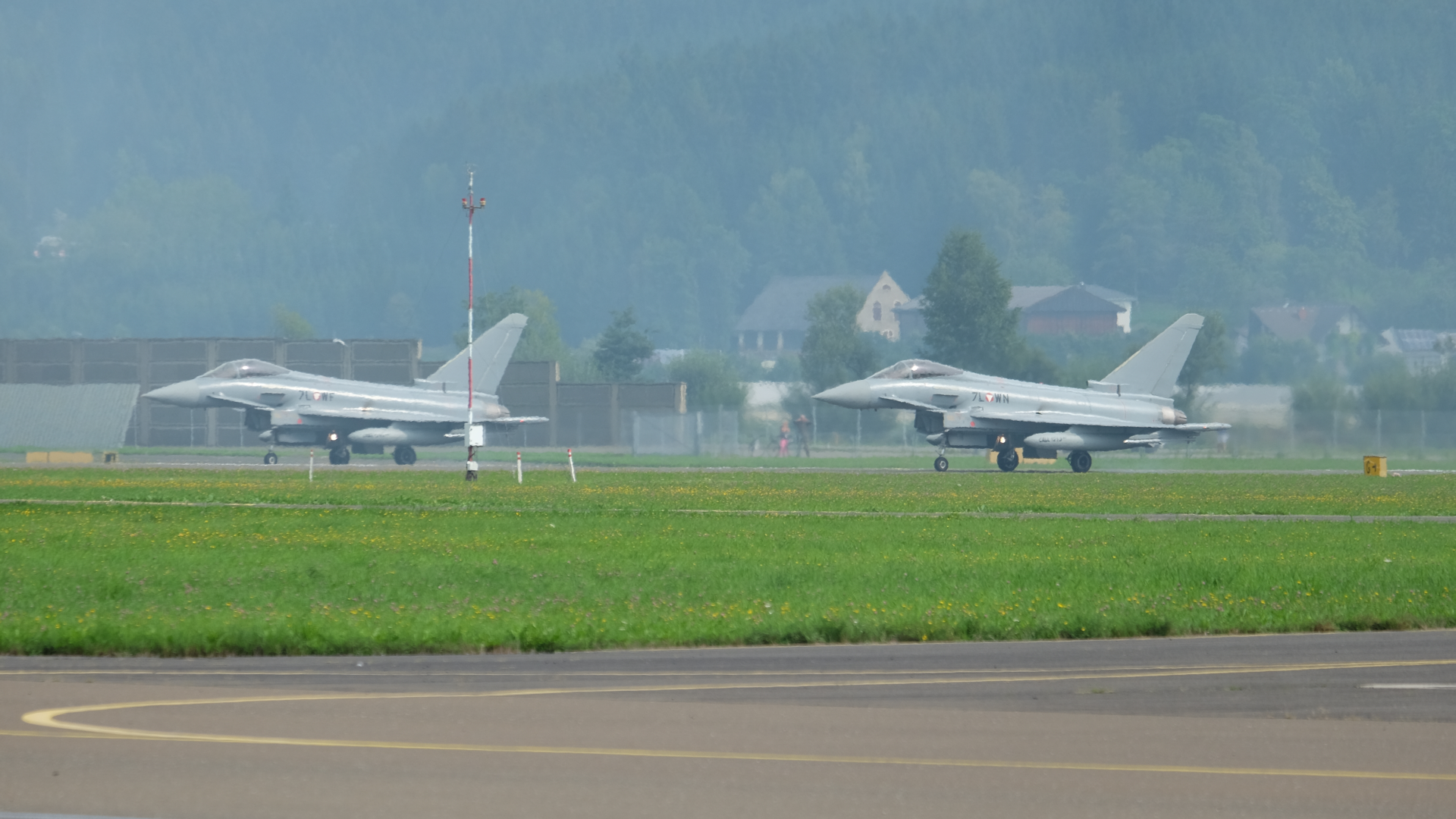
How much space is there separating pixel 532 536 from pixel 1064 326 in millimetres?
158355

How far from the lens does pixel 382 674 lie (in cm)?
1230

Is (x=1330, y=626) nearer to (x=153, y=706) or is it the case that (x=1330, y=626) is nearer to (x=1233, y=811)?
(x=1233, y=811)

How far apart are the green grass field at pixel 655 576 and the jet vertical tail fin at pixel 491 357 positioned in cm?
3064

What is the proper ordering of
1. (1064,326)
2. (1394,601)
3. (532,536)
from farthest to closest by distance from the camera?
(1064,326)
(532,536)
(1394,601)

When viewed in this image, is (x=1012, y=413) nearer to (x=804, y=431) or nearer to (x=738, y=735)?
(x=804, y=431)

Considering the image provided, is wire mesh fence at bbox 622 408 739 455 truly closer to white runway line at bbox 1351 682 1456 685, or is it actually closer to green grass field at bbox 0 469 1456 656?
green grass field at bbox 0 469 1456 656

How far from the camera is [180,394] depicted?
201 ft

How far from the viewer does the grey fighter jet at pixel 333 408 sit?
60.8 metres

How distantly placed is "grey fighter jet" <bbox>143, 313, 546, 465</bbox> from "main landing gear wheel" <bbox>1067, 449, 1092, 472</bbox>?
70.1ft

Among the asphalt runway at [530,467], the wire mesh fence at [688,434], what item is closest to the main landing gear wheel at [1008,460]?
the asphalt runway at [530,467]

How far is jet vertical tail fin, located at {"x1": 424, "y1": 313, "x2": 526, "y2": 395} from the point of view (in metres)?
64.9

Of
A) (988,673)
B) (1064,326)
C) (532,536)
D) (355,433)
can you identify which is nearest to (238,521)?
(532,536)

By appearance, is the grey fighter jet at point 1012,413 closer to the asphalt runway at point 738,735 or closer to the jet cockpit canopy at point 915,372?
the jet cockpit canopy at point 915,372

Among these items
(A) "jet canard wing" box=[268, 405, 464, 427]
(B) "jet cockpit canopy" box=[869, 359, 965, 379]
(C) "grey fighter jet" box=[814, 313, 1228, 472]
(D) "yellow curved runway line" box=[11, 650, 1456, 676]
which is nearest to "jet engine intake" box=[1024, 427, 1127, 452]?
(C) "grey fighter jet" box=[814, 313, 1228, 472]
